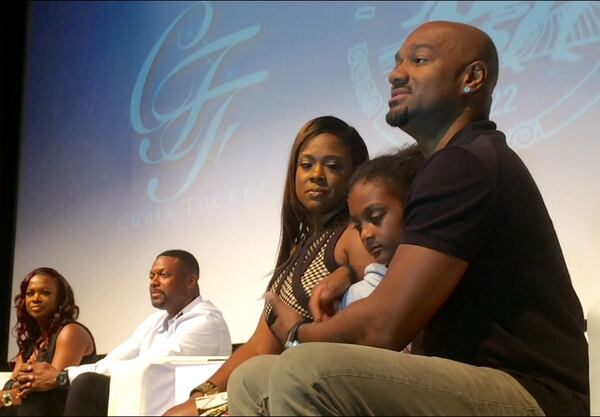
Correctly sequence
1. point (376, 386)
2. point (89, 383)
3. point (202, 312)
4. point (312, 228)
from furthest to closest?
point (202, 312)
point (89, 383)
point (312, 228)
point (376, 386)

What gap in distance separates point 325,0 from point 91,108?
1.48 meters

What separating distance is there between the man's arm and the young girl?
0.40 metres

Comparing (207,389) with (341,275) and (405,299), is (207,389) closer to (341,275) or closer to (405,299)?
(341,275)

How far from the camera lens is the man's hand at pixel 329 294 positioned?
75.2 inches

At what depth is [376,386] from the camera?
4.63 ft

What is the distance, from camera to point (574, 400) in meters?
1.55

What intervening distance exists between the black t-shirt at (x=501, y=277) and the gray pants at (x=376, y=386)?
0.30 ft

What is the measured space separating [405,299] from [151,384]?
3.93 feet

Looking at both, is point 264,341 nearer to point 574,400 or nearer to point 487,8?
point 574,400

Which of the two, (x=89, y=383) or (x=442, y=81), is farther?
(x=89, y=383)

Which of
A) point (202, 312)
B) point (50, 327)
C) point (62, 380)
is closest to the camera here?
point (62, 380)

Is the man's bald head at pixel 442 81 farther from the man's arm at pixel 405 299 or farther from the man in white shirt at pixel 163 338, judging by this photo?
the man in white shirt at pixel 163 338

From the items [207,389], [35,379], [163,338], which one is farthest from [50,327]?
[207,389]

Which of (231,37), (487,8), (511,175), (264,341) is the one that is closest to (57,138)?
(231,37)
